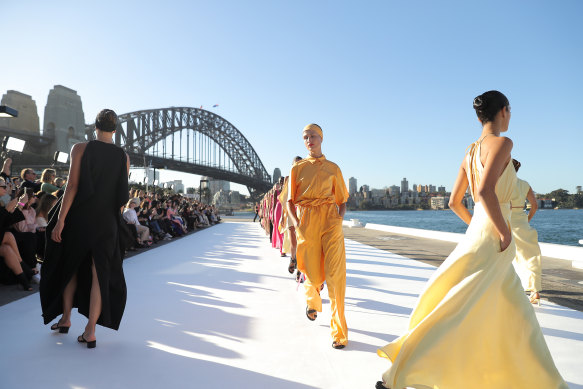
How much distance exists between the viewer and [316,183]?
223 centimetres

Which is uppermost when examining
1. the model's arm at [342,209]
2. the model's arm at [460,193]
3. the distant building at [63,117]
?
the distant building at [63,117]

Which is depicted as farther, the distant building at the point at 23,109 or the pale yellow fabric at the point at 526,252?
the distant building at the point at 23,109

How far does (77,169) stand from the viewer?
2055 millimetres

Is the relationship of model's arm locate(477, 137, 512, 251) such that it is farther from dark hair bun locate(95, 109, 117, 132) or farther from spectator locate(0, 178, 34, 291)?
spectator locate(0, 178, 34, 291)

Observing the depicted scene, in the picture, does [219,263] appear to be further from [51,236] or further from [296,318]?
[51,236]

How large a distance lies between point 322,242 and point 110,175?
1.33 metres

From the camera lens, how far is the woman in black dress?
205 cm

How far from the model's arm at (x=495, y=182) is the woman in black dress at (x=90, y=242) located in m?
1.91

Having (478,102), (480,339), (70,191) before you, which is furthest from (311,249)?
(70,191)

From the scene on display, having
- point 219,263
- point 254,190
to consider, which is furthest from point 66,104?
point 219,263

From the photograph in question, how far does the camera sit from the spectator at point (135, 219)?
6.87 metres

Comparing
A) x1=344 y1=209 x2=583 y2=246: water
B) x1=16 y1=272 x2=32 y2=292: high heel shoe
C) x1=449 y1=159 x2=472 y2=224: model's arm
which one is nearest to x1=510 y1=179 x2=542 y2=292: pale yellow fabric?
x1=449 y1=159 x2=472 y2=224: model's arm

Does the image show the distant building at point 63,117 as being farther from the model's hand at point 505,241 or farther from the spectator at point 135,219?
the model's hand at point 505,241

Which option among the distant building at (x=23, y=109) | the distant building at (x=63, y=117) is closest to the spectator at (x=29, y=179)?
the distant building at (x=63, y=117)
